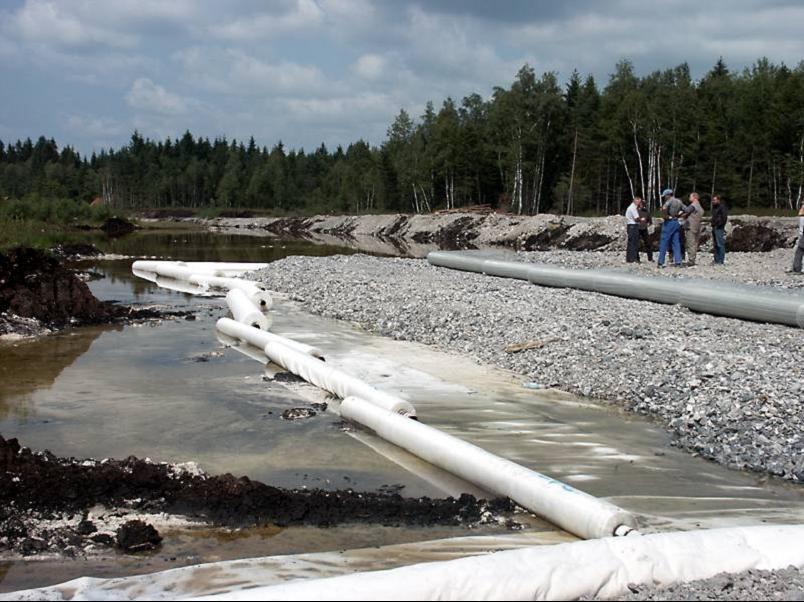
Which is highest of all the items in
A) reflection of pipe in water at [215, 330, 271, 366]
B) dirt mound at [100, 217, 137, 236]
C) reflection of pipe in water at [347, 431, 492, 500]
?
dirt mound at [100, 217, 137, 236]

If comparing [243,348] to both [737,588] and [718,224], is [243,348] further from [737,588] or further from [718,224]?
[718,224]

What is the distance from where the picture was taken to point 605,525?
19.6 ft

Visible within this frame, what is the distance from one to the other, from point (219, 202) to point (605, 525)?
143093 mm

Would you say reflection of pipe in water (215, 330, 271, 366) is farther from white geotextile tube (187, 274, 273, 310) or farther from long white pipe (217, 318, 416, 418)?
white geotextile tube (187, 274, 273, 310)

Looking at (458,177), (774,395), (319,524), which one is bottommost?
(319,524)

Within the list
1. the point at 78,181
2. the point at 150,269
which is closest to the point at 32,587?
the point at 150,269

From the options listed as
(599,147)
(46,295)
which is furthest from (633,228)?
(599,147)

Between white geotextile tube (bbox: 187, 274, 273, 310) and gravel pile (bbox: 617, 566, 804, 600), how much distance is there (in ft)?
48.6

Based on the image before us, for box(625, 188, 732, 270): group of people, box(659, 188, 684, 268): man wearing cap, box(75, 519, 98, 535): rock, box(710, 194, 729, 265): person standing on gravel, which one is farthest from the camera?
box(710, 194, 729, 265): person standing on gravel

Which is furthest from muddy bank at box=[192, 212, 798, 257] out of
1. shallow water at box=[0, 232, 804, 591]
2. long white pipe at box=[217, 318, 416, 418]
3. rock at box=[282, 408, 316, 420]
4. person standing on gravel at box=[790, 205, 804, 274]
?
rock at box=[282, 408, 316, 420]

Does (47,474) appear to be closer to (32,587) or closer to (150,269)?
(32,587)

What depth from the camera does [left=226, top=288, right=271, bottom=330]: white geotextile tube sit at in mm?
16000

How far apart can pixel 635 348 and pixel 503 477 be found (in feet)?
17.6

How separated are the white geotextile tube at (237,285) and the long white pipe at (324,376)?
371cm
